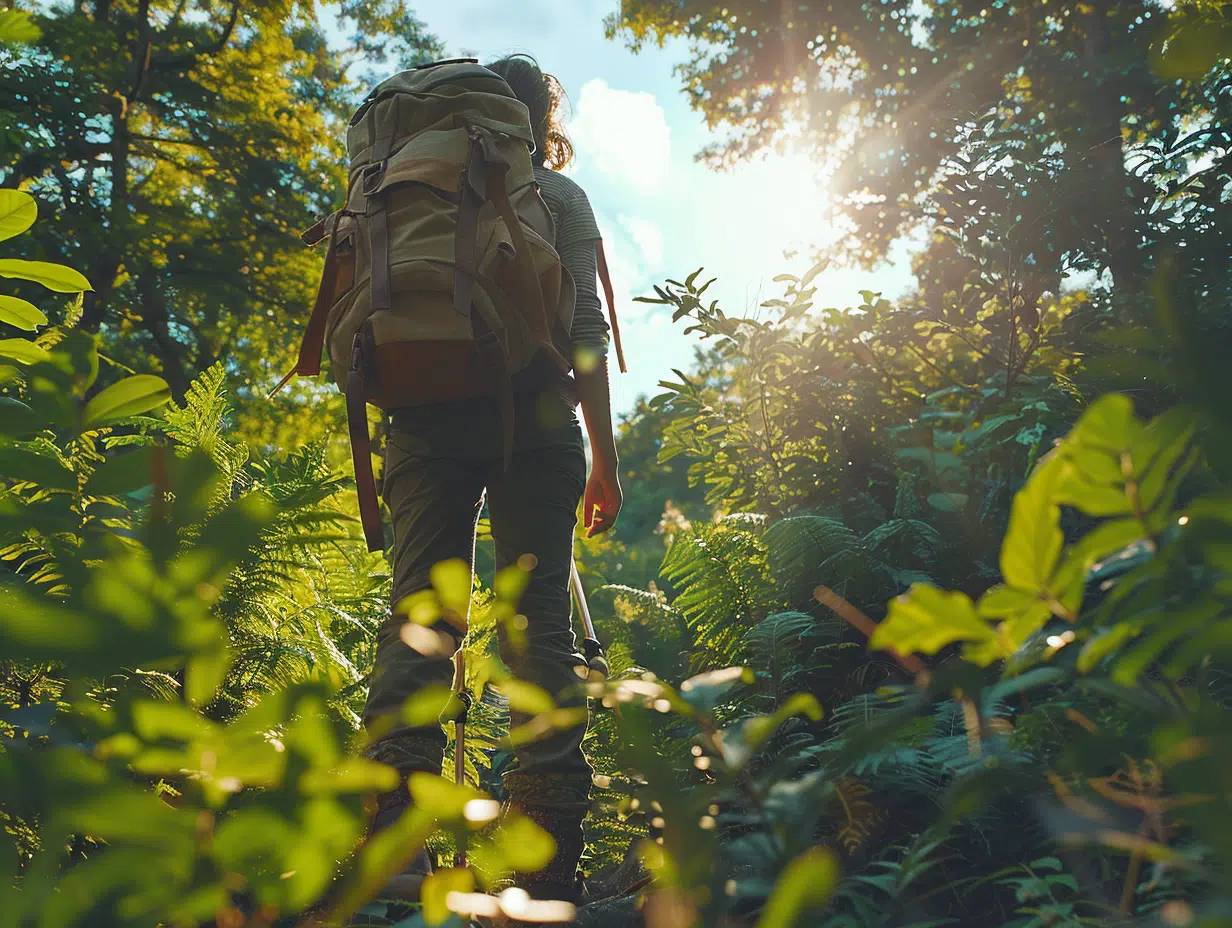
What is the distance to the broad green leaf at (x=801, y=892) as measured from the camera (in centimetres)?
26

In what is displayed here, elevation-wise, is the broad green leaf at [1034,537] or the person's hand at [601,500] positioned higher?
the person's hand at [601,500]

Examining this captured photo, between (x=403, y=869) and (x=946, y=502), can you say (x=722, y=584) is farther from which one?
(x=403, y=869)

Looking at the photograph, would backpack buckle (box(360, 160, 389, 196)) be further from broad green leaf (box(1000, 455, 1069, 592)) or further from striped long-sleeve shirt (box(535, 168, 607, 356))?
broad green leaf (box(1000, 455, 1069, 592))

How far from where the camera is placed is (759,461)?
2.98 m

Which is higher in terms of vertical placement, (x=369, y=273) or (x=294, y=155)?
(x=294, y=155)

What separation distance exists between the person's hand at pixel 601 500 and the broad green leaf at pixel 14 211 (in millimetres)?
1406

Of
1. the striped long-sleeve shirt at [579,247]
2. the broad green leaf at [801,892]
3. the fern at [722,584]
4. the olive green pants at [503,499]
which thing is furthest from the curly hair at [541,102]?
the broad green leaf at [801,892]

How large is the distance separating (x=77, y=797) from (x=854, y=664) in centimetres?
197

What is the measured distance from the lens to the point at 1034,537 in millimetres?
307

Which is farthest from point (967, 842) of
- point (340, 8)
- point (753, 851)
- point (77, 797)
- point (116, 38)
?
point (340, 8)

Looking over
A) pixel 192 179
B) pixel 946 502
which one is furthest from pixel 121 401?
pixel 192 179

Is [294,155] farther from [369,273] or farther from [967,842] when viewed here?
[967,842]

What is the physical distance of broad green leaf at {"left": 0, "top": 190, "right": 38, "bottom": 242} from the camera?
0.65 meters

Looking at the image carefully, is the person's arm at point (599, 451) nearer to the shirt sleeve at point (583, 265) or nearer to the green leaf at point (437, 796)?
the shirt sleeve at point (583, 265)
